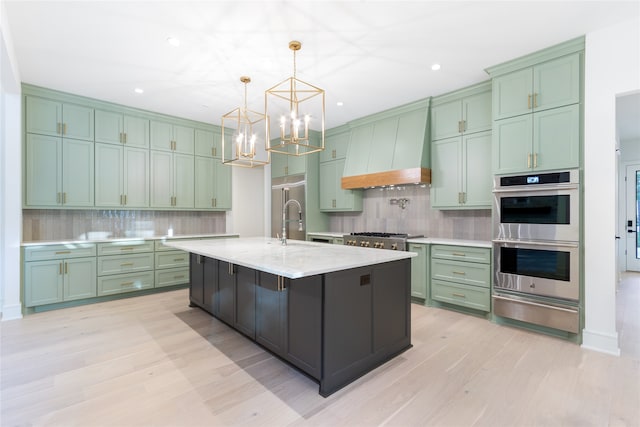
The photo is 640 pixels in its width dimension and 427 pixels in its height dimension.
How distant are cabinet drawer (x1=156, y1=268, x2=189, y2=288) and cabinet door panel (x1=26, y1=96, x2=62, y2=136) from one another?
2307mm

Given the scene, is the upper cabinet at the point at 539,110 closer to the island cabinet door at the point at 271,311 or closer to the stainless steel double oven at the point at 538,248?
the stainless steel double oven at the point at 538,248

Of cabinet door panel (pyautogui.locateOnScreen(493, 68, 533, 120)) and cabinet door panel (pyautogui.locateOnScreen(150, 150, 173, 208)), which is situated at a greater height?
cabinet door panel (pyautogui.locateOnScreen(493, 68, 533, 120))

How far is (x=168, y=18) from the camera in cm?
247

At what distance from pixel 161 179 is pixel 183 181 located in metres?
0.34

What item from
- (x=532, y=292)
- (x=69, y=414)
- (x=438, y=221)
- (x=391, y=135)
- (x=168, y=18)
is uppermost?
(x=168, y=18)

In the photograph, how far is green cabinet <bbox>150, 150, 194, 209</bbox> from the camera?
15.6ft

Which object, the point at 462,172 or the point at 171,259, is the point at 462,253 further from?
the point at 171,259

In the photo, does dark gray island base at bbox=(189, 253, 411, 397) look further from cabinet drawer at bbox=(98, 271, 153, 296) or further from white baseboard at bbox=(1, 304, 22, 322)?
white baseboard at bbox=(1, 304, 22, 322)

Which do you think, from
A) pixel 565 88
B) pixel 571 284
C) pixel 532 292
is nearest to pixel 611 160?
pixel 565 88

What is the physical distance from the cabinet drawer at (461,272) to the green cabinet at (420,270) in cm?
9

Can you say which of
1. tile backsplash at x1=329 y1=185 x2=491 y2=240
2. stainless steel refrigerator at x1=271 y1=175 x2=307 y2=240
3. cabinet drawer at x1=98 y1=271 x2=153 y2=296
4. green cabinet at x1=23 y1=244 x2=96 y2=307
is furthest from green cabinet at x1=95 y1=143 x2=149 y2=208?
tile backsplash at x1=329 y1=185 x2=491 y2=240

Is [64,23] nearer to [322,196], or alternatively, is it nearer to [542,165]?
[322,196]

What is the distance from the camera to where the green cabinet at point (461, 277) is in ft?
11.3

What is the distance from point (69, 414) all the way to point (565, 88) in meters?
4.65
